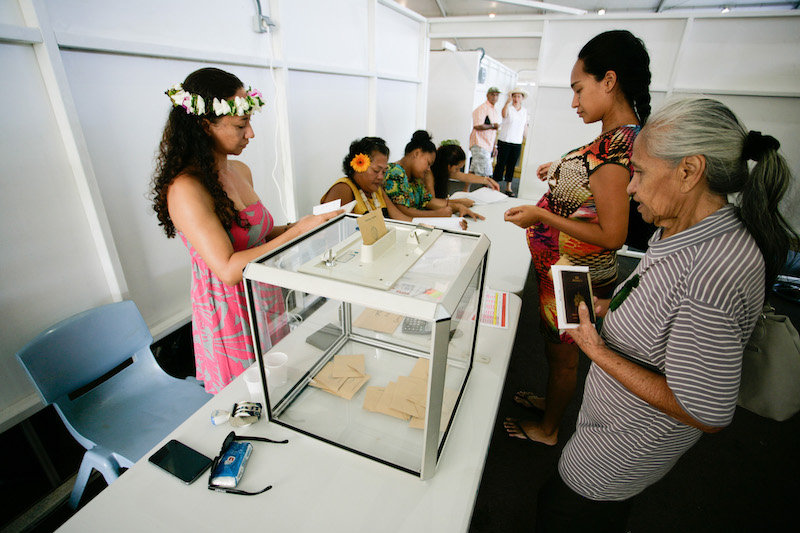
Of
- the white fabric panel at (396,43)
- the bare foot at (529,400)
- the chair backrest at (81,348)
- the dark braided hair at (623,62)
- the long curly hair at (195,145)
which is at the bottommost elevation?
the bare foot at (529,400)

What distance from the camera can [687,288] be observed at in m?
0.74

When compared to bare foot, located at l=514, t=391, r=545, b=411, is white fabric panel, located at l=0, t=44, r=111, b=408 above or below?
above

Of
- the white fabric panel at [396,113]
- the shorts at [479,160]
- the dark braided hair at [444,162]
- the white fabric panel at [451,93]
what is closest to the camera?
the dark braided hair at [444,162]

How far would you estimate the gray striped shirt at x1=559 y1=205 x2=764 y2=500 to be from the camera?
70 cm

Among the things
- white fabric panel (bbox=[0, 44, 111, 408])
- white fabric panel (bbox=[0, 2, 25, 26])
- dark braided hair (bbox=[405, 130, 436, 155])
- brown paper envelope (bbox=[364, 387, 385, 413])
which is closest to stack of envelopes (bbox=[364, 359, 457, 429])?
brown paper envelope (bbox=[364, 387, 385, 413])

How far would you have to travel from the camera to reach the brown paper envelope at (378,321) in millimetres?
1222

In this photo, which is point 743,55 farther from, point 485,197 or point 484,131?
point 484,131

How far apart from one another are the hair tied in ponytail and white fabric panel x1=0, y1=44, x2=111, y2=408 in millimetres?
2131

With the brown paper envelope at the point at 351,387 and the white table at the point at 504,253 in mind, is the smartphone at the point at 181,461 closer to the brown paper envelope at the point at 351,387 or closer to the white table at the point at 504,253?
the brown paper envelope at the point at 351,387

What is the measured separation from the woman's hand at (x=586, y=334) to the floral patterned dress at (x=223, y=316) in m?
1.14

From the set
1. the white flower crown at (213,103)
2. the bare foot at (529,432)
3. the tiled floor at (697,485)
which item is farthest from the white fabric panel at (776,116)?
the white flower crown at (213,103)

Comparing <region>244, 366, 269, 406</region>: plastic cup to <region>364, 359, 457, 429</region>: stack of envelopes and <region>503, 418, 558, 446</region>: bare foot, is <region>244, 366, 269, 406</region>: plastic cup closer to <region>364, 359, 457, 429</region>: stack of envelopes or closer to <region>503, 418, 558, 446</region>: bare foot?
<region>364, 359, 457, 429</region>: stack of envelopes

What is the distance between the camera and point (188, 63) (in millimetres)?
1878

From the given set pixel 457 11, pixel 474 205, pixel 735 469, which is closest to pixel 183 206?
pixel 474 205
